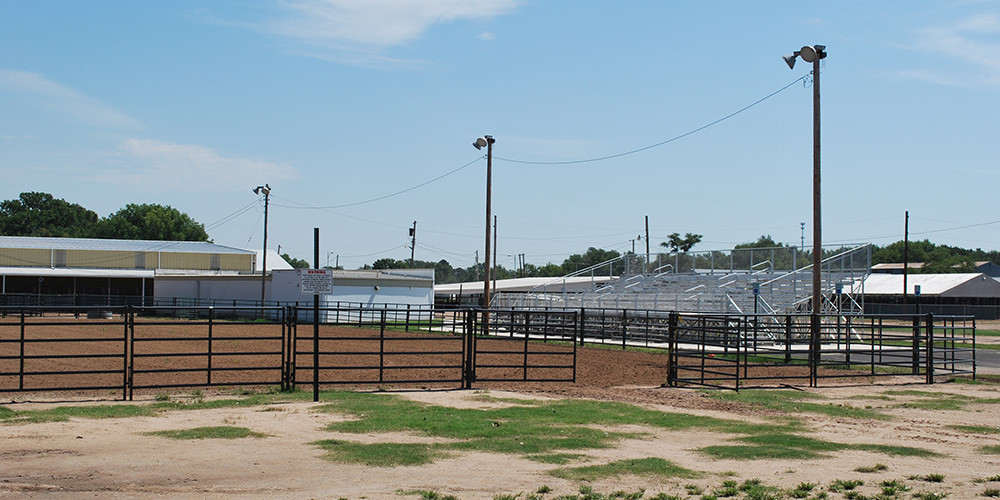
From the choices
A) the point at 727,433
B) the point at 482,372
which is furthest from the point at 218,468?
the point at 482,372

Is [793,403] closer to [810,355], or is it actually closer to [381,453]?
[810,355]

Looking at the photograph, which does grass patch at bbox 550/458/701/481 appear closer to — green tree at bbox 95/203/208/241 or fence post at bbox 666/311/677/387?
fence post at bbox 666/311/677/387

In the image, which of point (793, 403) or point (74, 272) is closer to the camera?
point (793, 403)

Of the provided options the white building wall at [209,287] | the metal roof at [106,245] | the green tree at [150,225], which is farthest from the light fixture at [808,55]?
the green tree at [150,225]

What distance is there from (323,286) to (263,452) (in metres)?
4.96

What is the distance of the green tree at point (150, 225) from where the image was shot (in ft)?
435

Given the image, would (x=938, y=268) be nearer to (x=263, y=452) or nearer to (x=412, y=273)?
(x=412, y=273)

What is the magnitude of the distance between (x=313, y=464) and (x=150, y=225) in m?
135

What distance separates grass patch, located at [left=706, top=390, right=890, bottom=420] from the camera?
1352cm

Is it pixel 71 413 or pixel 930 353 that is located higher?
pixel 930 353

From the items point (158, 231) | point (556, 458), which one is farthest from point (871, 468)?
point (158, 231)

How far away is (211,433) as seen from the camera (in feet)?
35.0

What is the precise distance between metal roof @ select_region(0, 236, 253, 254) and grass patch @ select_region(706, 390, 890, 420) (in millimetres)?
77250

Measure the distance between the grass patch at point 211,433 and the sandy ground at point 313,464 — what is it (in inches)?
8.5
